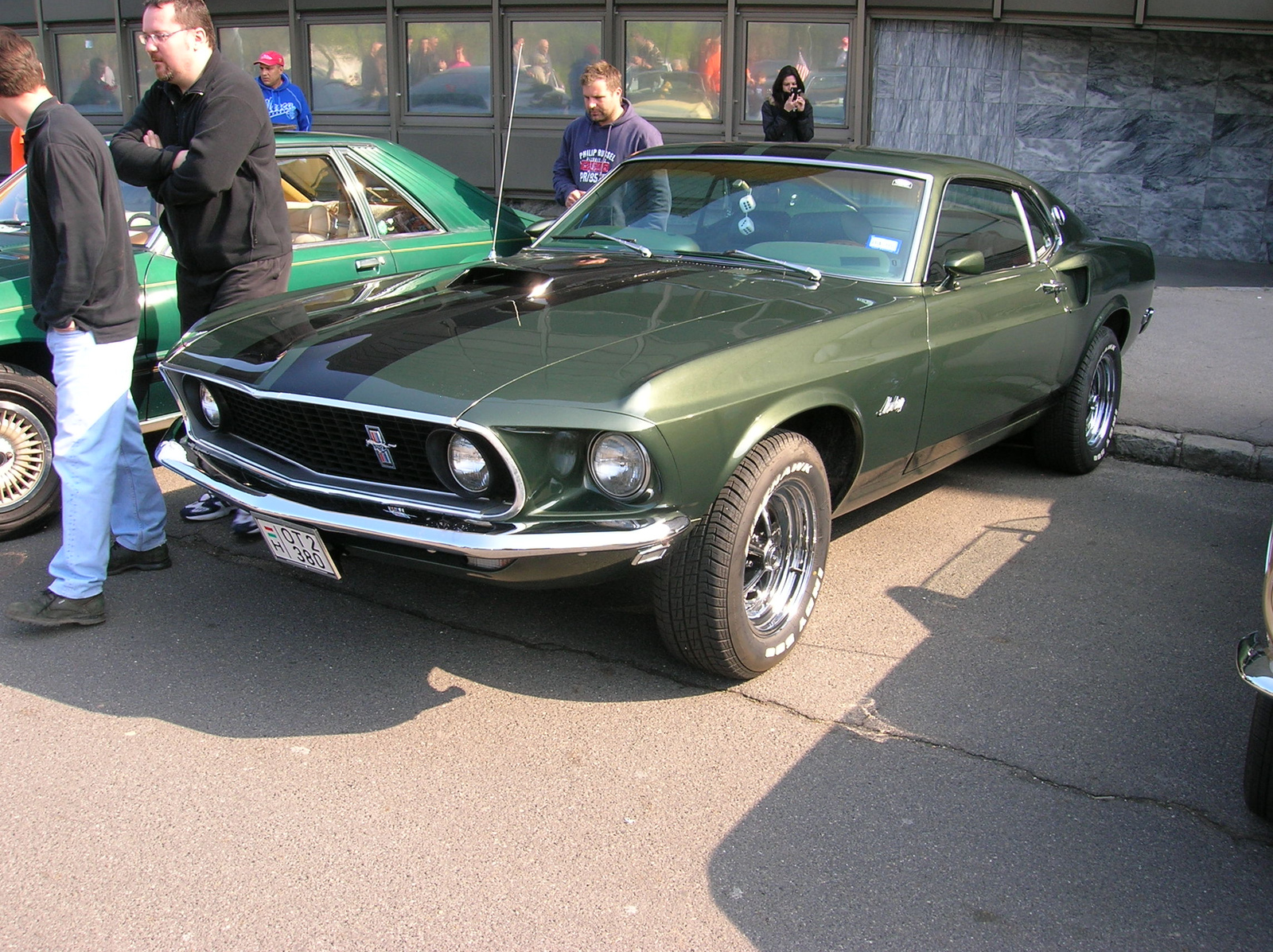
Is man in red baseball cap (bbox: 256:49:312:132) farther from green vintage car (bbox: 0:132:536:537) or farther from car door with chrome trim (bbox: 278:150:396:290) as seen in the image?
car door with chrome trim (bbox: 278:150:396:290)

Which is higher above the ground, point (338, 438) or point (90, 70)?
point (90, 70)

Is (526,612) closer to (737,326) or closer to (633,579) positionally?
(633,579)

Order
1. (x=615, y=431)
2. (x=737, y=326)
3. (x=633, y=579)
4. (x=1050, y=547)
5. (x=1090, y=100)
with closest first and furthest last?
(x=615, y=431) → (x=737, y=326) → (x=633, y=579) → (x=1050, y=547) → (x=1090, y=100)

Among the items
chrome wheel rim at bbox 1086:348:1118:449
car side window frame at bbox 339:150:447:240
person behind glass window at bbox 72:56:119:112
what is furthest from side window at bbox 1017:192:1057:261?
person behind glass window at bbox 72:56:119:112

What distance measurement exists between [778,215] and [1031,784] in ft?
7.57

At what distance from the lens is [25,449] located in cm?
468

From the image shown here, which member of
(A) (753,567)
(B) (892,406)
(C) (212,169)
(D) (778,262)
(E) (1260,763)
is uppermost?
(C) (212,169)

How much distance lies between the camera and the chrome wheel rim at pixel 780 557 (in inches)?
143

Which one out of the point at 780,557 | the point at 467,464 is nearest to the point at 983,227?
the point at 780,557

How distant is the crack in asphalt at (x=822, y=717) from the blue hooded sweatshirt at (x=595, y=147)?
3.30 metres

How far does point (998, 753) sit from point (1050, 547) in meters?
1.76

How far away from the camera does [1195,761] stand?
3.22 meters

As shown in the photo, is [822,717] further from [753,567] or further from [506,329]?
[506,329]

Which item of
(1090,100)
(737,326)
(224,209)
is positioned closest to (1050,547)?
(737,326)
